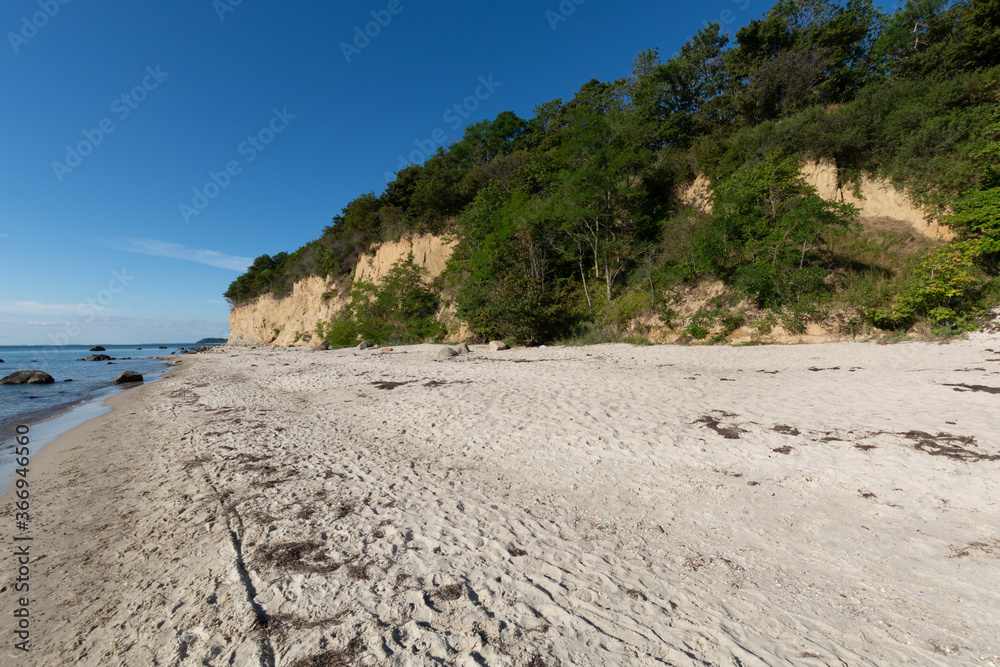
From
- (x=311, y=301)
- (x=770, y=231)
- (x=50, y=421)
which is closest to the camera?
(x=50, y=421)

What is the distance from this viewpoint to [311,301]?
131ft

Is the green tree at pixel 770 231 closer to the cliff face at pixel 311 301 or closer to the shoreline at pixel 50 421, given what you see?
the cliff face at pixel 311 301

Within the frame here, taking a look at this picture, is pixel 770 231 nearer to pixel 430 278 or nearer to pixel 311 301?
pixel 430 278

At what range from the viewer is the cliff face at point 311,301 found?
28.7 m

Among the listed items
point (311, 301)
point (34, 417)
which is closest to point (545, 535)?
Answer: point (34, 417)

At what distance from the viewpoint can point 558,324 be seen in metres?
19.2

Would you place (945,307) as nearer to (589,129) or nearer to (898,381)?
(898,381)

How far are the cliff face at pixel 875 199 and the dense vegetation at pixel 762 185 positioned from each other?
0.42 m

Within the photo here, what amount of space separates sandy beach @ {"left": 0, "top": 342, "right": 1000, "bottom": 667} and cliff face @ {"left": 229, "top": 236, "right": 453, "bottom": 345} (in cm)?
2268

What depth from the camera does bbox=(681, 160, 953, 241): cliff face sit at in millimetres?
14297

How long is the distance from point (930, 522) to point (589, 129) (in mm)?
20769

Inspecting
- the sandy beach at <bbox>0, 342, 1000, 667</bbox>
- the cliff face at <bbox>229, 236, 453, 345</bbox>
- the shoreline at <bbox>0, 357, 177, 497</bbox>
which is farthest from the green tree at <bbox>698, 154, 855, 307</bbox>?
the shoreline at <bbox>0, 357, 177, 497</bbox>

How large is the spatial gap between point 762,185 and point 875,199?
15.8 ft

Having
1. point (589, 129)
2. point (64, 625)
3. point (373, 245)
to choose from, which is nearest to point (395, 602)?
point (64, 625)
